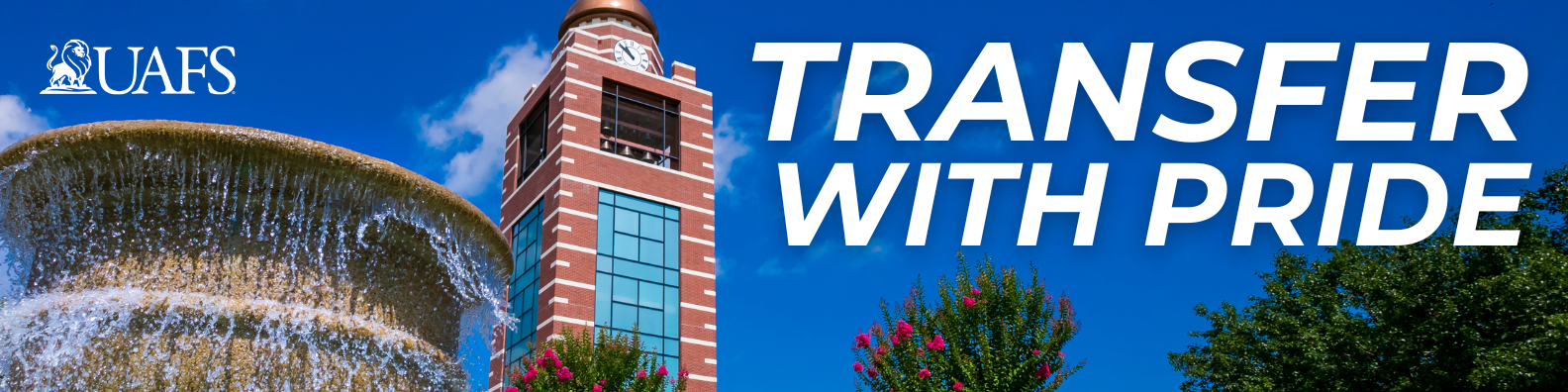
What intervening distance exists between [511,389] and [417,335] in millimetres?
9739

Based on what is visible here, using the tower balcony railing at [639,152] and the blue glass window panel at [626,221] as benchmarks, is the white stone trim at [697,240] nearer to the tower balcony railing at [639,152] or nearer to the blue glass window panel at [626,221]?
the blue glass window panel at [626,221]

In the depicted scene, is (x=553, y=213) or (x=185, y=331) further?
(x=553, y=213)

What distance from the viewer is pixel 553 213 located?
3131 cm

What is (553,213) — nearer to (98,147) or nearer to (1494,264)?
(1494,264)

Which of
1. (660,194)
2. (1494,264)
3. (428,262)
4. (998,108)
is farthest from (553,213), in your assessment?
(428,262)

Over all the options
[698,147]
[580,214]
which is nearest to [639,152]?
[698,147]

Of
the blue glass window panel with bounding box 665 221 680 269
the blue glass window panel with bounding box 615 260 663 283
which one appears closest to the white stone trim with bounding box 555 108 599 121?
the blue glass window panel with bounding box 665 221 680 269

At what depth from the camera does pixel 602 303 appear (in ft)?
100

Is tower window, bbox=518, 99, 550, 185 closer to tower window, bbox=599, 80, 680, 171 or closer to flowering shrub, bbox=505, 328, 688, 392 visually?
tower window, bbox=599, 80, 680, 171

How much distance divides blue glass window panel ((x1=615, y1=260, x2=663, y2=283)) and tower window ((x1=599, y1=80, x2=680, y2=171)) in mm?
3872

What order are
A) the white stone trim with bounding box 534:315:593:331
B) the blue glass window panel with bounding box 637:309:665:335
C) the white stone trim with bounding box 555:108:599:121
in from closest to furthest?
the white stone trim with bounding box 534:315:593:331, the blue glass window panel with bounding box 637:309:665:335, the white stone trim with bounding box 555:108:599:121

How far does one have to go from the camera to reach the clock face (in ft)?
121

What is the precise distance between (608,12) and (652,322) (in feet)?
41.0

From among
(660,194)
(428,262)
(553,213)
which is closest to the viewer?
(428,262)
